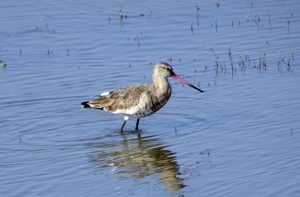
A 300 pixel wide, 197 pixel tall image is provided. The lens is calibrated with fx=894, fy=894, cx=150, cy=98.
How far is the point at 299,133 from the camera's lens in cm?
1367

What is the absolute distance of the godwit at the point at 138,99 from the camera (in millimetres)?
15086

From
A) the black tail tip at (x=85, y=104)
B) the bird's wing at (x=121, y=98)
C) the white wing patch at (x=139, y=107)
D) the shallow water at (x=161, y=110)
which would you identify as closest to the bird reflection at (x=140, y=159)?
the shallow water at (x=161, y=110)

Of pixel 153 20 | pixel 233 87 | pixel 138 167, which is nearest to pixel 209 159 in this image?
pixel 138 167

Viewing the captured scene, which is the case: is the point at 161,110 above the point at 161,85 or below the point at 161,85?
below

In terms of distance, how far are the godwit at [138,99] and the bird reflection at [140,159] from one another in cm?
53

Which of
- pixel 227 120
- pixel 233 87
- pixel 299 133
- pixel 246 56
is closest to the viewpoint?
pixel 299 133

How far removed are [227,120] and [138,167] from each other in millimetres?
2476

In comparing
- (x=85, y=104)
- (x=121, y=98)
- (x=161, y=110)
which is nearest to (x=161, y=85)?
(x=121, y=98)

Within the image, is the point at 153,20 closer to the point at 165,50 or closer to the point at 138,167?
the point at 165,50

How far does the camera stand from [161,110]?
1623 centimetres

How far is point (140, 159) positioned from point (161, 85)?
216cm

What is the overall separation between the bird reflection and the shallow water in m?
0.02

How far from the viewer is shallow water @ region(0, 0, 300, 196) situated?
12172mm

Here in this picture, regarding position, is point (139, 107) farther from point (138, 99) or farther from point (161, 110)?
point (161, 110)
